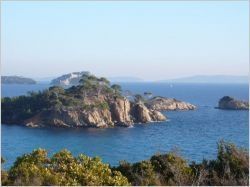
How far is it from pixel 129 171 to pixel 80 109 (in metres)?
29.5

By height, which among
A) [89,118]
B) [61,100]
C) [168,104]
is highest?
[61,100]

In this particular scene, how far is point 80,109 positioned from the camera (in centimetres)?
4059

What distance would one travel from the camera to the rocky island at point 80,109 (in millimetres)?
40000

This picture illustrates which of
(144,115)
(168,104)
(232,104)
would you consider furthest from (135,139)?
(232,104)

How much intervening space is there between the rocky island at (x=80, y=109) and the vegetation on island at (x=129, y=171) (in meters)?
28.4

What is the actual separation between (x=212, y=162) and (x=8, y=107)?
115 feet

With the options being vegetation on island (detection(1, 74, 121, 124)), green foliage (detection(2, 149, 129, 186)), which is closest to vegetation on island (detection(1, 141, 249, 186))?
green foliage (detection(2, 149, 129, 186))

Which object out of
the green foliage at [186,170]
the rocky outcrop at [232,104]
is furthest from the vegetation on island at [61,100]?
the green foliage at [186,170]

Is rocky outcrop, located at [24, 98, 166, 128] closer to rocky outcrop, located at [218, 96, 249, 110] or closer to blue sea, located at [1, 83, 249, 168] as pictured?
blue sea, located at [1, 83, 249, 168]

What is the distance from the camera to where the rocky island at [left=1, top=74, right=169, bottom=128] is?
1575 inches

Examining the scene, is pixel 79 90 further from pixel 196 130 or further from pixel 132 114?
pixel 196 130

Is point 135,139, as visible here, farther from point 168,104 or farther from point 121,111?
point 168,104

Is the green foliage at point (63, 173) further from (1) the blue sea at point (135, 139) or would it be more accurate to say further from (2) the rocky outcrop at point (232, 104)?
(2) the rocky outcrop at point (232, 104)

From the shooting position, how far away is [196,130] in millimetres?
35969
